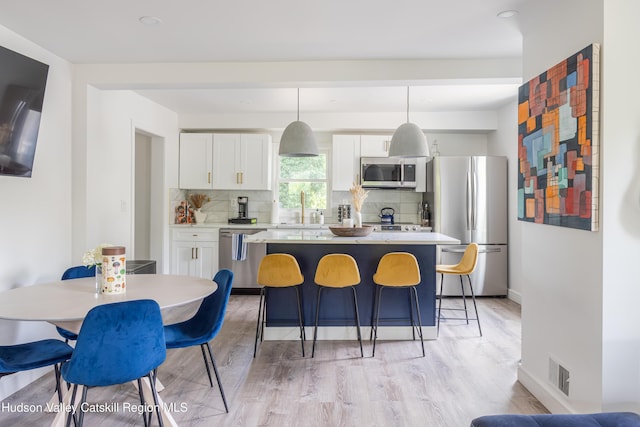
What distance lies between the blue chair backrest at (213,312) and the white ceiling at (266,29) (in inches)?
64.7

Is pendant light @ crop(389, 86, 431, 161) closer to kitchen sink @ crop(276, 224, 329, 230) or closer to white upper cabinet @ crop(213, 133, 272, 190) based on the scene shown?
kitchen sink @ crop(276, 224, 329, 230)

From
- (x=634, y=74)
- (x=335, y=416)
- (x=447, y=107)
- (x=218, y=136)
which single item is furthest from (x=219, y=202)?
(x=634, y=74)

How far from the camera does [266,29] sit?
287 cm

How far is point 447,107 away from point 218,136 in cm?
316

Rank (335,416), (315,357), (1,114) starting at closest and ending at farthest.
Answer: (335,416), (1,114), (315,357)

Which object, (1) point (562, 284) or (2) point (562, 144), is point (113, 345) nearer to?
(1) point (562, 284)

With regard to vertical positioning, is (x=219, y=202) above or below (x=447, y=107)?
below

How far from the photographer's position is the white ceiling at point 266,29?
2.54 meters

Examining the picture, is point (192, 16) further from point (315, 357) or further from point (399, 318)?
point (399, 318)

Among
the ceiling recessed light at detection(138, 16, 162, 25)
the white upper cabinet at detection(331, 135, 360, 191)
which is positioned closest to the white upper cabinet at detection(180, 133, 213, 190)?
the white upper cabinet at detection(331, 135, 360, 191)

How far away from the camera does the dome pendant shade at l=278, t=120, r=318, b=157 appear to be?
12.9 feet

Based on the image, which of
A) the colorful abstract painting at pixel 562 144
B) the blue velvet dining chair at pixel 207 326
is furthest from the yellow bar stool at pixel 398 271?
the blue velvet dining chair at pixel 207 326

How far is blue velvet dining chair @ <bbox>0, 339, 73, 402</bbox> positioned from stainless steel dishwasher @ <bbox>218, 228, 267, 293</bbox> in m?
3.24

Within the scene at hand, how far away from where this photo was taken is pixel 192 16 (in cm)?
267
